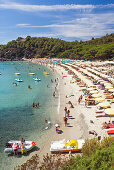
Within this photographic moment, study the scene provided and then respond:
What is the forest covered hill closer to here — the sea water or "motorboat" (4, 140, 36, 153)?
the sea water

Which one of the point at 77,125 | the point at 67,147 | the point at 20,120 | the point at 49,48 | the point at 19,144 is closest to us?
the point at 67,147

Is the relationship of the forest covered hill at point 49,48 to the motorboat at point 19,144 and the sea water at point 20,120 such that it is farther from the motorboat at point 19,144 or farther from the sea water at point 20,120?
the motorboat at point 19,144

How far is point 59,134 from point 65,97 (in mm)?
11652

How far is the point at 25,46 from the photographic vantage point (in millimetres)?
137875

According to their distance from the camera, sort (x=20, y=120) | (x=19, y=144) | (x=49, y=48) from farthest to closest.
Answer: (x=49, y=48), (x=20, y=120), (x=19, y=144)

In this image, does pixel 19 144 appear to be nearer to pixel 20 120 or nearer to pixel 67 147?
pixel 67 147

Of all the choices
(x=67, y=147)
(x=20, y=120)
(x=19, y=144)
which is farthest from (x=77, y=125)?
(x=20, y=120)

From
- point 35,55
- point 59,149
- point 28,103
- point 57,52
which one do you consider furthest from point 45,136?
point 35,55

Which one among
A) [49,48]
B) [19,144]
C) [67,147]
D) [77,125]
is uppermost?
[49,48]

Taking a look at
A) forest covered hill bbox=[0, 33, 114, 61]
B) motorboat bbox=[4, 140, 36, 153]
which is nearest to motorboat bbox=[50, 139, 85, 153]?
motorboat bbox=[4, 140, 36, 153]

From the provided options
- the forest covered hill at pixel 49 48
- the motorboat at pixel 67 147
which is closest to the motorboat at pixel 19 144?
the motorboat at pixel 67 147

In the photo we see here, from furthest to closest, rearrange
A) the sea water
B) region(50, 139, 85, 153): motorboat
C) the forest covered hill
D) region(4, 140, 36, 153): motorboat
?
the forest covered hill → the sea water → region(4, 140, 36, 153): motorboat → region(50, 139, 85, 153): motorboat

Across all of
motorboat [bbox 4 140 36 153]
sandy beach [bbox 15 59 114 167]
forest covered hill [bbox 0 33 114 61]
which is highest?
forest covered hill [bbox 0 33 114 61]

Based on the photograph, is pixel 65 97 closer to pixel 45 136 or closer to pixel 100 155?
pixel 45 136
